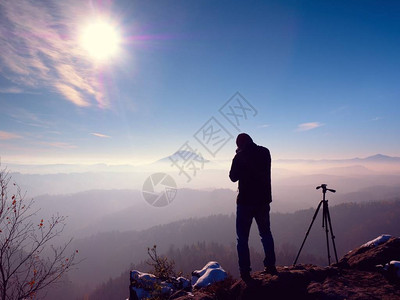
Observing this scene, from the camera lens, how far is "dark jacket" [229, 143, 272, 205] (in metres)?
6.16

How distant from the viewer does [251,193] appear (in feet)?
20.2

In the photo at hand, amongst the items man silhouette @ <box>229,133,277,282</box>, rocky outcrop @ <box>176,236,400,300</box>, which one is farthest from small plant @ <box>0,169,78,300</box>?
man silhouette @ <box>229,133,277,282</box>

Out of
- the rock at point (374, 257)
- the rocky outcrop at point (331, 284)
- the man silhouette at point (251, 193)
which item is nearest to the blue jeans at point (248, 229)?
the man silhouette at point (251, 193)

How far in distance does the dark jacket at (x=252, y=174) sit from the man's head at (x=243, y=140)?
0.09 m

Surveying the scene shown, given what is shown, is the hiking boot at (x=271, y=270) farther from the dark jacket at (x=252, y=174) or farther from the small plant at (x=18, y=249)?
the small plant at (x=18, y=249)

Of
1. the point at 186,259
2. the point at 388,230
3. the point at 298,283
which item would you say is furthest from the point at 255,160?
the point at 388,230

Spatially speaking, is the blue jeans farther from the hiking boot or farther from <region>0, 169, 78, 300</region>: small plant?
<region>0, 169, 78, 300</region>: small plant

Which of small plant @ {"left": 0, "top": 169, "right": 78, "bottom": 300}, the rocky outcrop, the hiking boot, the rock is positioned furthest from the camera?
small plant @ {"left": 0, "top": 169, "right": 78, "bottom": 300}

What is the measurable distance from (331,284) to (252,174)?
128 inches

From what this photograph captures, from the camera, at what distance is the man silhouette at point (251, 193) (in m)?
6.11

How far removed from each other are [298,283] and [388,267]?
241 cm

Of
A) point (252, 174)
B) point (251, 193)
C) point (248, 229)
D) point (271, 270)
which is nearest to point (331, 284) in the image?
point (271, 270)

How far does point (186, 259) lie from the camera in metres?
139

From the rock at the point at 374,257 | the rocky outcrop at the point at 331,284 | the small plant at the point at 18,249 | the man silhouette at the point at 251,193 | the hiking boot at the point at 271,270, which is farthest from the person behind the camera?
the small plant at the point at 18,249
